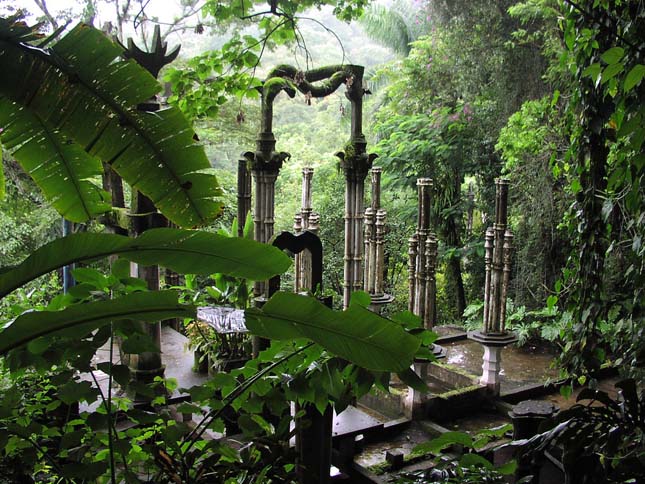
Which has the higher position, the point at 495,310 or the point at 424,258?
the point at 424,258

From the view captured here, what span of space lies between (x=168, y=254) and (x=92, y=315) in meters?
0.16

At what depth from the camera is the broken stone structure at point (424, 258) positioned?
13.1ft

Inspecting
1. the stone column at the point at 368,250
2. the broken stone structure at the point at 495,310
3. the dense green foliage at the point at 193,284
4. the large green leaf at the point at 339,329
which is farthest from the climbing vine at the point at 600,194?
the stone column at the point at 368,250

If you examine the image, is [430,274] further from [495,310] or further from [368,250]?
[368,250]

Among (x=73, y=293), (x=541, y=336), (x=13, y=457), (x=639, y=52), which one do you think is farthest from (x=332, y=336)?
(x=541, y=336)

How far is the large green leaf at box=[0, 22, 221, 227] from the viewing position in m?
1.35

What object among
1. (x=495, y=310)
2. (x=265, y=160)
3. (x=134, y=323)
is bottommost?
(x=495, y=310)

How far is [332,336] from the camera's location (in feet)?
3.03

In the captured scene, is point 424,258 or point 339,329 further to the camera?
point 424,258

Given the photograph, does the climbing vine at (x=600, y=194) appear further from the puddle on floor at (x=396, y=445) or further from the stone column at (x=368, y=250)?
the stone column at (x=368, y=250)

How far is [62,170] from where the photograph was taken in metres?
1.53

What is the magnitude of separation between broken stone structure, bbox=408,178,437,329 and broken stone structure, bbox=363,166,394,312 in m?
0.32

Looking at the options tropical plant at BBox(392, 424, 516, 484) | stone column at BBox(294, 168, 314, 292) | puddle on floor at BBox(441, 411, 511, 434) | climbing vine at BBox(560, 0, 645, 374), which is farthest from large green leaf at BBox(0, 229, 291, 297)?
stone column at BBox(294, 168, 314, 292)

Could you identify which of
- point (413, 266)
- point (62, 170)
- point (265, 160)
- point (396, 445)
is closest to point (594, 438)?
point (62, 170)
